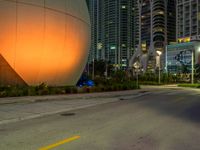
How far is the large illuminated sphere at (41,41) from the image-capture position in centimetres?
1972

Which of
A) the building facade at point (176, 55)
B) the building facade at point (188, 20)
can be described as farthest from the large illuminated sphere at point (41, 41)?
the building facade at point (188, 20)

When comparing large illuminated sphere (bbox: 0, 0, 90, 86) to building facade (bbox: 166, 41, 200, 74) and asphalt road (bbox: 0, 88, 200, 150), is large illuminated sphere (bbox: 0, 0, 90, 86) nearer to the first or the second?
asphalt road (bbox: 0, 88, 200, 150)

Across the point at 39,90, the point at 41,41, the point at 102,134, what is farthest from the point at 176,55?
the point at 102,134

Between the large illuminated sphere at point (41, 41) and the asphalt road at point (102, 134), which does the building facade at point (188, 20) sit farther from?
the asphalt road at point (102, 134)

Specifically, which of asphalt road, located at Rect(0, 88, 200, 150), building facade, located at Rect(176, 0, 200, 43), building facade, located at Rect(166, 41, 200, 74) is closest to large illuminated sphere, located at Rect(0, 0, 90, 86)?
asphalt road, located at Rect(0, 88, 200, 150)

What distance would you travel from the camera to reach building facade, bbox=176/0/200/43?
162 metres

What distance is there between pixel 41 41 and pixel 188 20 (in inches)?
6339

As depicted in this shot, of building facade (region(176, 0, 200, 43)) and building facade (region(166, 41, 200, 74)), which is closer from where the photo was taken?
building facade (region(166, 41, 200, 74))

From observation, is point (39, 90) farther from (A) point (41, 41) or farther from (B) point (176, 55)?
(B) point (176, 55)

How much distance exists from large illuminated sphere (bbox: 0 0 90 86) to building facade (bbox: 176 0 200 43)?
142 metres

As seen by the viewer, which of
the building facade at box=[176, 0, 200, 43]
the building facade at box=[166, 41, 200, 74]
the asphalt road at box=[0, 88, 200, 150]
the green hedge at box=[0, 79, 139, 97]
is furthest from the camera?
the building facade at box=[176, 0, 200, 43]

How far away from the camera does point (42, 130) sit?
9000 millimetres

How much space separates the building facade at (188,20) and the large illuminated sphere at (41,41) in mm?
141956

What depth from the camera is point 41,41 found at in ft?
70.0
